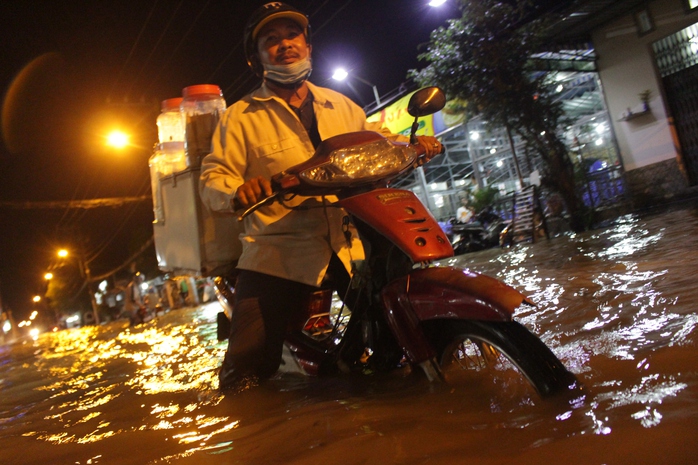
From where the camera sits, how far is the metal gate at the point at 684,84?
1048 cm

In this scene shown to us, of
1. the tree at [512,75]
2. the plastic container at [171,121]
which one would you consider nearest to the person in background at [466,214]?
the tree at [512,75]

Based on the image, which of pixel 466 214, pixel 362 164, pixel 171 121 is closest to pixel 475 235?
pixel 466 214

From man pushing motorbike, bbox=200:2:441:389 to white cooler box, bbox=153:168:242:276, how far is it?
0.90ft

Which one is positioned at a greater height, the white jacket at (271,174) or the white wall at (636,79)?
the white wall at (636,79)

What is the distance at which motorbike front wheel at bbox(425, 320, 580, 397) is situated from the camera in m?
1.60

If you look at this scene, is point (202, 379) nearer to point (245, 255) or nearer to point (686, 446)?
point (245, 255)

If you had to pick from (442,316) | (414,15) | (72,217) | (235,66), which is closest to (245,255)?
(442,316)

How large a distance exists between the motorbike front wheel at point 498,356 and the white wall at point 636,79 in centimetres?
1104

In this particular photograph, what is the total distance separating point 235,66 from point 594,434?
12.2 metres

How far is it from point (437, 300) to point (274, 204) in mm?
1116

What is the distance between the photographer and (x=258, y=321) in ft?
8.00

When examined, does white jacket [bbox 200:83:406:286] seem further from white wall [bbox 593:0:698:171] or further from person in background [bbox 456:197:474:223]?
white wall [bbox 593:0:698:171]

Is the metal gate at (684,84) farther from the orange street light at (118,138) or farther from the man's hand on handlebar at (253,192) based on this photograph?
the orange street light at (118,138)

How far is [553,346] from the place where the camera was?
7.90 feet
